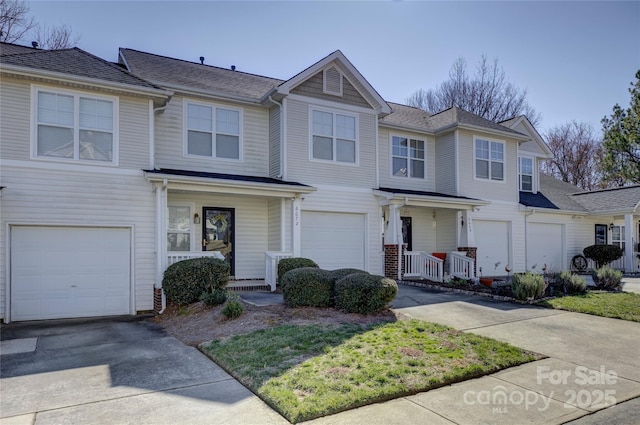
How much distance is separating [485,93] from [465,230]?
2090cm

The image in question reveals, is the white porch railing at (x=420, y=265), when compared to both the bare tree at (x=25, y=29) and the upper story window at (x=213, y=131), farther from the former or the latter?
the bare tree at (x=25, y=29)

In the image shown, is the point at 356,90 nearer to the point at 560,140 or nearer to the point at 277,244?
the point at 277,244

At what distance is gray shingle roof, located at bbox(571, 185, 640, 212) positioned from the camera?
19062mm

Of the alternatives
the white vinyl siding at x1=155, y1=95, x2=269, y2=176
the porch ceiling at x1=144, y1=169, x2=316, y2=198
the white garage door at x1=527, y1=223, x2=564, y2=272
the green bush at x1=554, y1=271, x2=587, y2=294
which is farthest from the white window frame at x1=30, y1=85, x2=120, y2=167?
the white garage door at x1=527, y1=223, x2=564, y2=272

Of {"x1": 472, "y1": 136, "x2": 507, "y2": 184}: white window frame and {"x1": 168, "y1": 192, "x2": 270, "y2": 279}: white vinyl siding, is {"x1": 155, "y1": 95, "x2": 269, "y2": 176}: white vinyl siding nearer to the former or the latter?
{"x1": 168, "y1": 192, "x2": 270, "y2": 279}: white vinyl siding

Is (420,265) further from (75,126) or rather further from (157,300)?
(75,126)

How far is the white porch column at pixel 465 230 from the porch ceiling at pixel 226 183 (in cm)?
624

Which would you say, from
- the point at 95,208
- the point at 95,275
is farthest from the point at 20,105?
the point at 95,275

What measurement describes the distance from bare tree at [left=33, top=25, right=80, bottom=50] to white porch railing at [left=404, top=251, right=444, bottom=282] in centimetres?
1952

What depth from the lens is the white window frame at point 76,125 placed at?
31.7 ft

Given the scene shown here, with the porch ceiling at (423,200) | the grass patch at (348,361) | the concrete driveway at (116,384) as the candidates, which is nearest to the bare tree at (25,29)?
the porch ceiling at (423,200)

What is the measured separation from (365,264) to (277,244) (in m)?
3.14

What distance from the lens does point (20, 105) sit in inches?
377

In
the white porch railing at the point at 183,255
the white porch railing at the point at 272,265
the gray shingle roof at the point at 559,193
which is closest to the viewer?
the white porch railing at the point at 183,255
